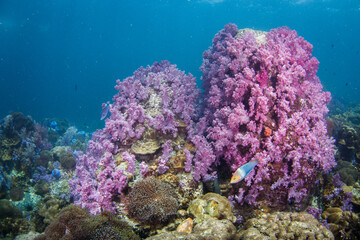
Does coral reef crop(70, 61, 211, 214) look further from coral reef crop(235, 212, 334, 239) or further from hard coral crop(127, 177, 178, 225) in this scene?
coral reef crop(235, 212, 334, 239)

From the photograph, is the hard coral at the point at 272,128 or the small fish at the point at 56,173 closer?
the hard coral at the point at 272,128

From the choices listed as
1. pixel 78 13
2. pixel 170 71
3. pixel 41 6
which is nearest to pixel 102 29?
pixel 78 13

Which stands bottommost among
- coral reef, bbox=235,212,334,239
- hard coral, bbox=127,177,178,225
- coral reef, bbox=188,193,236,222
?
coral reef, bbox=235,212,334,239

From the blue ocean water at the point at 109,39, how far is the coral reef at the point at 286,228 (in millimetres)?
21698

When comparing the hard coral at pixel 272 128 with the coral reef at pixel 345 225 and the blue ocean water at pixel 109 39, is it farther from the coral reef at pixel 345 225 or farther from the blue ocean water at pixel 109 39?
the blue ocean water at pixel 109 39

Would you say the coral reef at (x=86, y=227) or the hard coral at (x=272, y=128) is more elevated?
the hard coral at (x=272, y=128)

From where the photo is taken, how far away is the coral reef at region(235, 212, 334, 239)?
243 cm

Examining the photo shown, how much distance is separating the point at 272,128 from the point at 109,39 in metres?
114

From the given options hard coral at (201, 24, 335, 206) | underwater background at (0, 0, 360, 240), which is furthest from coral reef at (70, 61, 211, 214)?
hard coral at (201, 24, 335, 206)

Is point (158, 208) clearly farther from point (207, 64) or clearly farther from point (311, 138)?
point (207, 64)

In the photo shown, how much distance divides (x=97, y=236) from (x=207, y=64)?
5.45 m

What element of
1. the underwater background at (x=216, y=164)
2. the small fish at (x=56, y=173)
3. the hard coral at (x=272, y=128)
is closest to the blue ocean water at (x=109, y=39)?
the small fish at (x=56, y=173)

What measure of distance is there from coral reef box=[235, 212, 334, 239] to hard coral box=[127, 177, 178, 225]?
4.10ft

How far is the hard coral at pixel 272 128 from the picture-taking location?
382 centimetres
